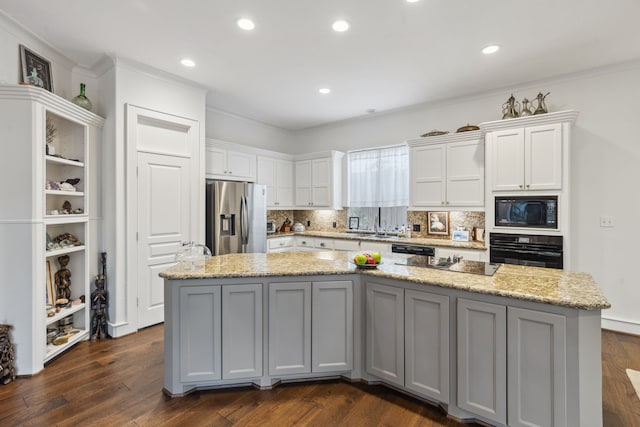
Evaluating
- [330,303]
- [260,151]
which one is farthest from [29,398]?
[260,151]

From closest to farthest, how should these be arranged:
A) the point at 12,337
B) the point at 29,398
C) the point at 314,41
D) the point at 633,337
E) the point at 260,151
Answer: the point at 29,398
the point at 12,337
the point at 314,41
the point at 633,337
the point at 260,151

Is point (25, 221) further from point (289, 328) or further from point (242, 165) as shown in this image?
point (242, 165)

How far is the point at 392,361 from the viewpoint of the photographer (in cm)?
221

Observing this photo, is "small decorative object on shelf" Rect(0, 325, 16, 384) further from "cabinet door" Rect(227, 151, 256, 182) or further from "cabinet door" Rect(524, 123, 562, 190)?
"cabinet door" Rect(524, 123, 562, 190)

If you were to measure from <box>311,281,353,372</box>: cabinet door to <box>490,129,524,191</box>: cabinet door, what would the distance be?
241 cm

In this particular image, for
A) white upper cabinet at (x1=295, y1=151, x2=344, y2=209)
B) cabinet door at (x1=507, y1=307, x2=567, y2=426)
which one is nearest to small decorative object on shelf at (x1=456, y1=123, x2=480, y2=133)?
white upper cabinet at (x1=295, y1=151, x2=344, y2=209)

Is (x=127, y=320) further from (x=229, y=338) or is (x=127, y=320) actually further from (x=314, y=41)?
(x=314, y=41)

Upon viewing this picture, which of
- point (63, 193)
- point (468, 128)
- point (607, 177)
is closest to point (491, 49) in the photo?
point (468, 128)

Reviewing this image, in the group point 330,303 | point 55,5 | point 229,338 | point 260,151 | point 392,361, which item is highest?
point 55,5

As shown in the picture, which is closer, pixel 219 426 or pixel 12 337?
pixel 219 426

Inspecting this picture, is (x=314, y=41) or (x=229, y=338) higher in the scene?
(x=314, y=41)

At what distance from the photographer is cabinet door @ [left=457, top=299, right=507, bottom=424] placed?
178 cm

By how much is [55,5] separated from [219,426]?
10.7 feet

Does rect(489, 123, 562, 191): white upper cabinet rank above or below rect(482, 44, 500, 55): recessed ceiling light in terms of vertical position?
below
